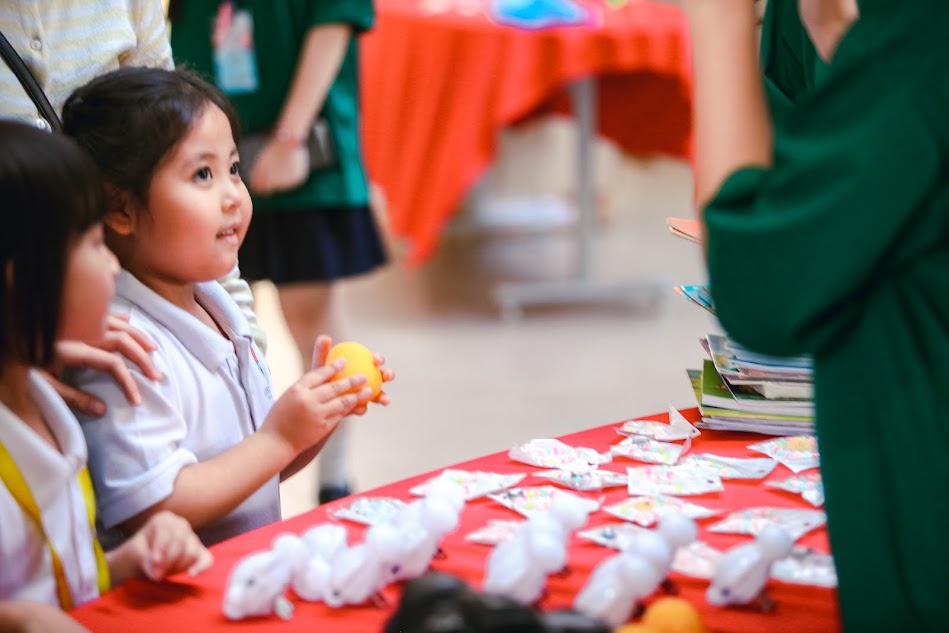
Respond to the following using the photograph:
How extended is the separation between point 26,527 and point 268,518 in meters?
0.35

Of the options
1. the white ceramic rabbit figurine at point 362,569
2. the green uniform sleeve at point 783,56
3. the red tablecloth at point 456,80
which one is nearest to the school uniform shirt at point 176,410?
the white ceramic rabbit figurine at point 362,569

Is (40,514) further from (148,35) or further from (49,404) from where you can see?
(148,35)

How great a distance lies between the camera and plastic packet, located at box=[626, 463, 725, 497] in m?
1.04

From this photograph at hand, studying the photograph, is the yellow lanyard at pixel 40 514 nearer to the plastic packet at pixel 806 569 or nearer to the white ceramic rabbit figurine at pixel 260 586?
the white ceramic rabbit figurine at pixel 260 586

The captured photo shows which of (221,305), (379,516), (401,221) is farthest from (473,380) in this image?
(379,516)

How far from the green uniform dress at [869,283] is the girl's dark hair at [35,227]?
483mm

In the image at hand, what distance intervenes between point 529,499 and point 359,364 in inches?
9.8

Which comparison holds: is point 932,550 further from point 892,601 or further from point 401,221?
point 401,221

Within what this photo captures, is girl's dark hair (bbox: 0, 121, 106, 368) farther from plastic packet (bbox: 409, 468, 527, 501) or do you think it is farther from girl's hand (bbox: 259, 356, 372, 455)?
plastic packet (bbox: 409, 468, 527, 501)

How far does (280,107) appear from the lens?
2258mm

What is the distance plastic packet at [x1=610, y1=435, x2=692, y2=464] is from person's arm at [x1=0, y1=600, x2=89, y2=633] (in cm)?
57

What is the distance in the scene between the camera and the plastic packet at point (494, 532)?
942 millimetres

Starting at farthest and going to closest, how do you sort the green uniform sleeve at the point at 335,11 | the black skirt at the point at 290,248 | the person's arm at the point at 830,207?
1. the black skirt at the point at 290,248
2. the green uniform sleeve at the point at 335,11
3. the person's arm at the point at 830,207

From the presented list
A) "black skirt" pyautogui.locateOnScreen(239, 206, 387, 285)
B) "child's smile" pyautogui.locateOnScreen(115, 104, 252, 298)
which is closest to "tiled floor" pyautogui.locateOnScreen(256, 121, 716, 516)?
"black skirt" pyautogui.locateOnScreen(239, 206, 387, 285)
